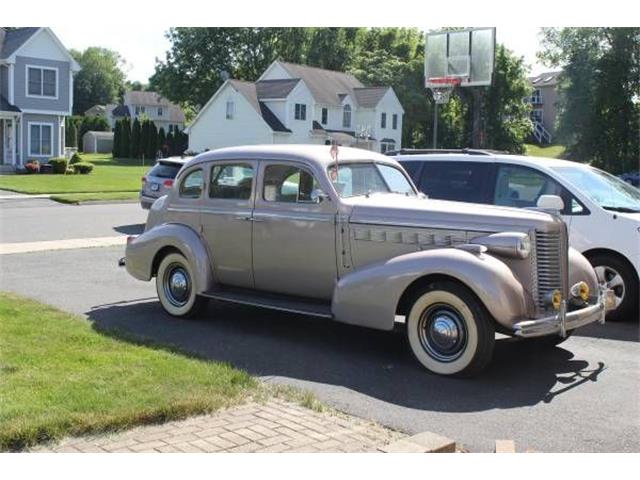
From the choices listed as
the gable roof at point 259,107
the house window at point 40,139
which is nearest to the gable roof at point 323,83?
the gable roof at point 259,107

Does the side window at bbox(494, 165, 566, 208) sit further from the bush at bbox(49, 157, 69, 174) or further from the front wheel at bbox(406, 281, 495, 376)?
the bush at bbox(49, 157, 69, 174)

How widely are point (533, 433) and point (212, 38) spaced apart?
6679cm

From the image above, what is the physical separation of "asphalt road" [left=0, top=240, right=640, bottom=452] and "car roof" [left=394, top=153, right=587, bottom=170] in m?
2.10

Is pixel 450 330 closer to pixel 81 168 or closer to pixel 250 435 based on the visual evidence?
pixel 250 435

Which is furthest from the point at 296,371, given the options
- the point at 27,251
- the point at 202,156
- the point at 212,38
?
the point at 212,38

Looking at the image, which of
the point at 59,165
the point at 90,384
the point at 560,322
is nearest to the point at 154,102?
the point at 59,165

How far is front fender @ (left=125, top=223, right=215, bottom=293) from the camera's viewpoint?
8.06m

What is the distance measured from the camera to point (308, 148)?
785 centimetres

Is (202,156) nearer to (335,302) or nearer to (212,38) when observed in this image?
(335,302)

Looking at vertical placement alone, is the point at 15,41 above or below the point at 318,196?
above

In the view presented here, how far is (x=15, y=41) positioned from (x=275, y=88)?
18581mm

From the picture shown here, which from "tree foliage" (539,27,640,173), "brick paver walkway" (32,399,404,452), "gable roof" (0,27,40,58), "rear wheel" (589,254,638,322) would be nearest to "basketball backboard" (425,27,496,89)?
"rear wheel" (589,254,638,322)

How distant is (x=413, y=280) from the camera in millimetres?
6398

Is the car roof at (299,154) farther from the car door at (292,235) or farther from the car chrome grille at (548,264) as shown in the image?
the car chrome grille at (548,264)
